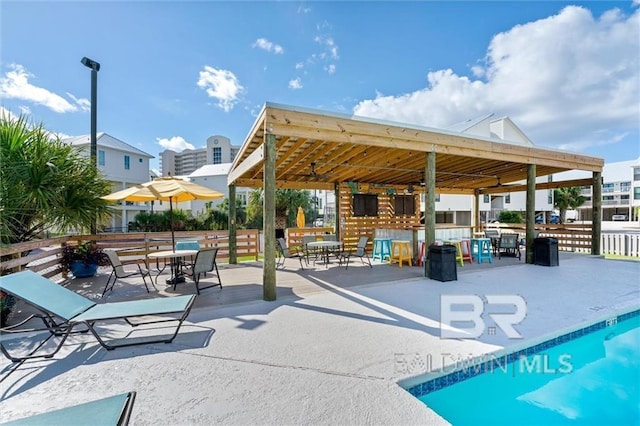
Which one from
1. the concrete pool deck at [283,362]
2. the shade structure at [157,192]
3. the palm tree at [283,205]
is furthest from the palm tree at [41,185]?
the palm tree at [283,205]

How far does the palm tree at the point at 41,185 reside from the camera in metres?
4.45

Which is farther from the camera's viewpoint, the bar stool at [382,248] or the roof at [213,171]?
the roof at [213,171]

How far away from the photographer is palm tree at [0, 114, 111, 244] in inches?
175

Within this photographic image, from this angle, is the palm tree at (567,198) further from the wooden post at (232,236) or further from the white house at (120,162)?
the white house at (120,162)

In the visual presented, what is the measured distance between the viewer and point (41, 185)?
4758 millimetres

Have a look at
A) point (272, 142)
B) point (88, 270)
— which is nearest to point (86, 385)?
point (272, 142)

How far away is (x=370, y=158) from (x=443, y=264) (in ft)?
10.8

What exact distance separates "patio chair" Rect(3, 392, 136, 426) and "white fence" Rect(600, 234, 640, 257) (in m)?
14.3

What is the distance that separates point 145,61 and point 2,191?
7.03 m

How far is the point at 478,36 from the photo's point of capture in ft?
29.1

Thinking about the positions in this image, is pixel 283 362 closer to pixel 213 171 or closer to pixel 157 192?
pixel 157 192

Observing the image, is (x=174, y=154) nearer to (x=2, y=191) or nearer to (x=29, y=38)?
(x=29, y=38)

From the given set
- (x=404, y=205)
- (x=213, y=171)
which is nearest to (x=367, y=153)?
(x=404, y=205)

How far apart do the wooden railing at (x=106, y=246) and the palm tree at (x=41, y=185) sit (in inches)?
11.6
